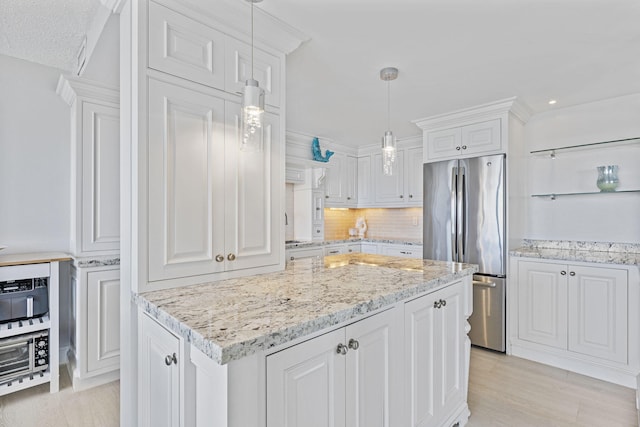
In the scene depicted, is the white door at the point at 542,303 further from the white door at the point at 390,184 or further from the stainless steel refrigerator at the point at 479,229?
the white door at the point at 390,184

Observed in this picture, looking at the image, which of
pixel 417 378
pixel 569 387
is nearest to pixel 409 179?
pixel 569 387

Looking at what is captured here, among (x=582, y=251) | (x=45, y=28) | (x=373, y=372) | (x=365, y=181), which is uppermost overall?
(x=45, y=28)

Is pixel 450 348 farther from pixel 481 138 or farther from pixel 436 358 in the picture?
pixel 481 138

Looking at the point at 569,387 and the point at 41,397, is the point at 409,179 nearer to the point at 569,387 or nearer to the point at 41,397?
the point at 569,387

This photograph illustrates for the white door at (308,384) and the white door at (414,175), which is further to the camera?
the white door at (414,175)

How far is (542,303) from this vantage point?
9.57 feet

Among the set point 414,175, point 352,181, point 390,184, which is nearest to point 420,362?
point 414,175

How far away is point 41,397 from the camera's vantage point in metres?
2.36

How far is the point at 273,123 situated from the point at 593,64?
2417mm

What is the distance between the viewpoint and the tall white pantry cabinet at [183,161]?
1378 millimetres

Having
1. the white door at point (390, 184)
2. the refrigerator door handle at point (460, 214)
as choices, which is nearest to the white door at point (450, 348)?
the refrigerator door handle at point (460, 214)

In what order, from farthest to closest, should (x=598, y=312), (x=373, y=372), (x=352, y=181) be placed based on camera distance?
(x=352, y=181), (x=598, y=312), (x=373, y=372)

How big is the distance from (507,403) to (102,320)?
312 cm

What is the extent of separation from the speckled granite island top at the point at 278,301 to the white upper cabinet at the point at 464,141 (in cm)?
176
